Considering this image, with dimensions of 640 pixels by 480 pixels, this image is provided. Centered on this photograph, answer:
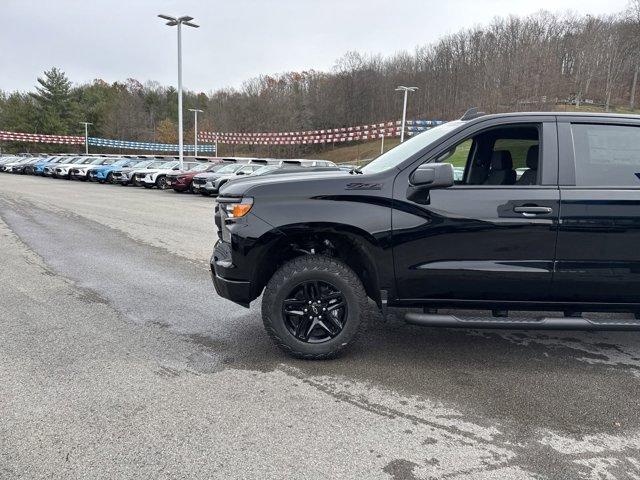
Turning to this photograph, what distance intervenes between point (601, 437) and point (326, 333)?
76.6 inches

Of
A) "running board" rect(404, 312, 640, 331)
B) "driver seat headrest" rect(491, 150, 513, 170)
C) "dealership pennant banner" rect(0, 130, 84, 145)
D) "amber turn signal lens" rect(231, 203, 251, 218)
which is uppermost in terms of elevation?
"dealership pennant banner" rect(0, 130, 84, 145)

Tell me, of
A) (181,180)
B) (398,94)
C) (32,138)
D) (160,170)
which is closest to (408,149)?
(181,180)

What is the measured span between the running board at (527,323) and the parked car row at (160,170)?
30.9ft

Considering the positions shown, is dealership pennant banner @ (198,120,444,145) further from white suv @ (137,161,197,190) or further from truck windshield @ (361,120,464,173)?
truck windshield @ (361,120,464,173)

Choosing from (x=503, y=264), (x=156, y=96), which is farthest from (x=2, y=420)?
(x=156, y=96)

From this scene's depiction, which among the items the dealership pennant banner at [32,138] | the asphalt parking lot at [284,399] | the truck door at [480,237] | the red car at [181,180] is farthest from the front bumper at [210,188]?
the dealership pennant banner at [32,138]

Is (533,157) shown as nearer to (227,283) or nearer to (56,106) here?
(227,283)

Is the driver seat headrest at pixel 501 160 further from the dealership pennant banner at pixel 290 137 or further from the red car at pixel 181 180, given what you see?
the dealership pennant banner at pixel 290 137

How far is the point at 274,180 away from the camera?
376cm

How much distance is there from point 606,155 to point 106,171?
28258 millimetres

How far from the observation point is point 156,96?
89500 millimetres

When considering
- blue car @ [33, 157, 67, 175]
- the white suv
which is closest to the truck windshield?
the white suv

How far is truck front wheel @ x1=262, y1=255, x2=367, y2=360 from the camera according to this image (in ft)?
11.7

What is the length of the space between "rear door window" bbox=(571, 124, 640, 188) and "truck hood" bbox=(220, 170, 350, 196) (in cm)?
173
